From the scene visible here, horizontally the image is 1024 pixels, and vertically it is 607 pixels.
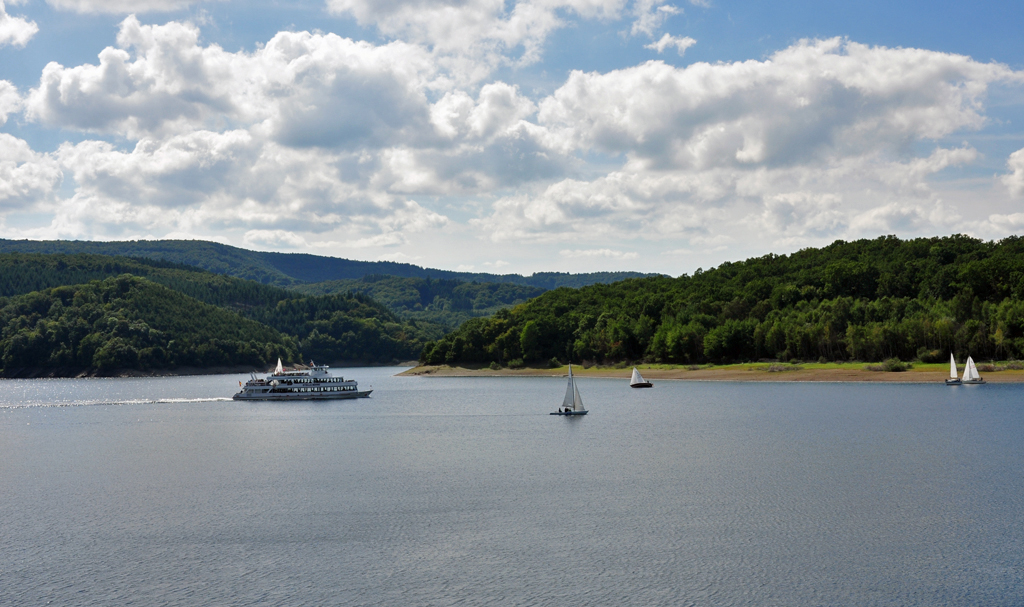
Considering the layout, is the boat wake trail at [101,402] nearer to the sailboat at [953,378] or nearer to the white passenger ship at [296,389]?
the white passenger ship at [296,389]

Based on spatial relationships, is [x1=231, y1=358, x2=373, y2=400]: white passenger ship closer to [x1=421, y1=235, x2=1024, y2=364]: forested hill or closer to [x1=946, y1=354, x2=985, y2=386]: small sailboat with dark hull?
[x1=421, y1=235, x2=1024, y2=364]: forested hill

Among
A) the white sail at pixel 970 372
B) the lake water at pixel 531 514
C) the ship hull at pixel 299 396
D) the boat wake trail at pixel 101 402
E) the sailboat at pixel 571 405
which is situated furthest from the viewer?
the ship hull at pixel 299 396

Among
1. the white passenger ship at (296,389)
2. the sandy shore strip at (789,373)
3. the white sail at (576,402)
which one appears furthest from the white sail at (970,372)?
the white passenger ship at (296,389)

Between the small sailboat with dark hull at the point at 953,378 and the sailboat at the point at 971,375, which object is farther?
the small sailboat with dark hull at the point at 953,378

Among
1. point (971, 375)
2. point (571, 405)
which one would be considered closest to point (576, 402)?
point (571, 405)

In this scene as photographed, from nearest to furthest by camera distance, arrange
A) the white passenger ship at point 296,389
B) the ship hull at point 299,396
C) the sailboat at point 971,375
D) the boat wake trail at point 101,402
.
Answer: the sailboat at point 971,375, the boat wake trail at point 101,402, the ship hull at point 299,396, the white passenger ship at point 296,389

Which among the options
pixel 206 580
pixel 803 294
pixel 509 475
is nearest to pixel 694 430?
pixel 509 475
